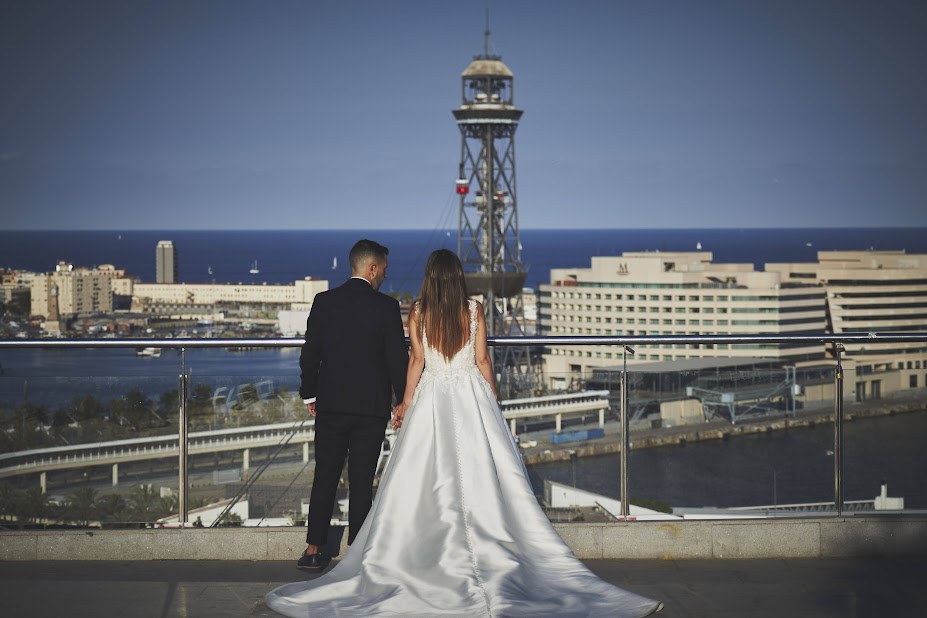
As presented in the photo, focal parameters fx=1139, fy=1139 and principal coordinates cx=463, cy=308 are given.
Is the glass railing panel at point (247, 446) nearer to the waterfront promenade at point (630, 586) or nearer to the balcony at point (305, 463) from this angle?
the balcony at point (305, 463)

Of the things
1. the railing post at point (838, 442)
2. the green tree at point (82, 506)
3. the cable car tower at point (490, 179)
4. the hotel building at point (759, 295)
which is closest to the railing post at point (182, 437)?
the green tree at point (82, 506)

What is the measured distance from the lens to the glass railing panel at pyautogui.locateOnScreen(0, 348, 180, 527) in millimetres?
5754

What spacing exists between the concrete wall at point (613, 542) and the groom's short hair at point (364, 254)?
136cm

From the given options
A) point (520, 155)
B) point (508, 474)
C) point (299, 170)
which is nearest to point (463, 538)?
point (508, 474)

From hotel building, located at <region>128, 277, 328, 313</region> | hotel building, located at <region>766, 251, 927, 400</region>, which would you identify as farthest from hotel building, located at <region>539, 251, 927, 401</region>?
hotel building, located at <region>128, 277, 328, 313</region>

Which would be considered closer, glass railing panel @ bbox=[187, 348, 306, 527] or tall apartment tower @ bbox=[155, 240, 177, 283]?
glass railing panel @ bbox=[187, 348, 306, 527]

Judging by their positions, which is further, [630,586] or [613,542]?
[613,542]

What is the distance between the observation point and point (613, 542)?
18.3 ft

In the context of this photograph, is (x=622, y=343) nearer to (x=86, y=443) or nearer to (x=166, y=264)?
(x=86, y=443)

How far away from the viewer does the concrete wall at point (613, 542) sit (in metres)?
5.57

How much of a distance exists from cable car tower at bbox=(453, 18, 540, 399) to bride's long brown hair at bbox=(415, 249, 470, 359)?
8685cm

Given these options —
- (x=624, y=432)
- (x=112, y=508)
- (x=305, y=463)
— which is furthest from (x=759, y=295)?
(x=112, y=508)

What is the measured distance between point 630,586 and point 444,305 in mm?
1507

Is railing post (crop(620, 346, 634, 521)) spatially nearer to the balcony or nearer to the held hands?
the balcony
